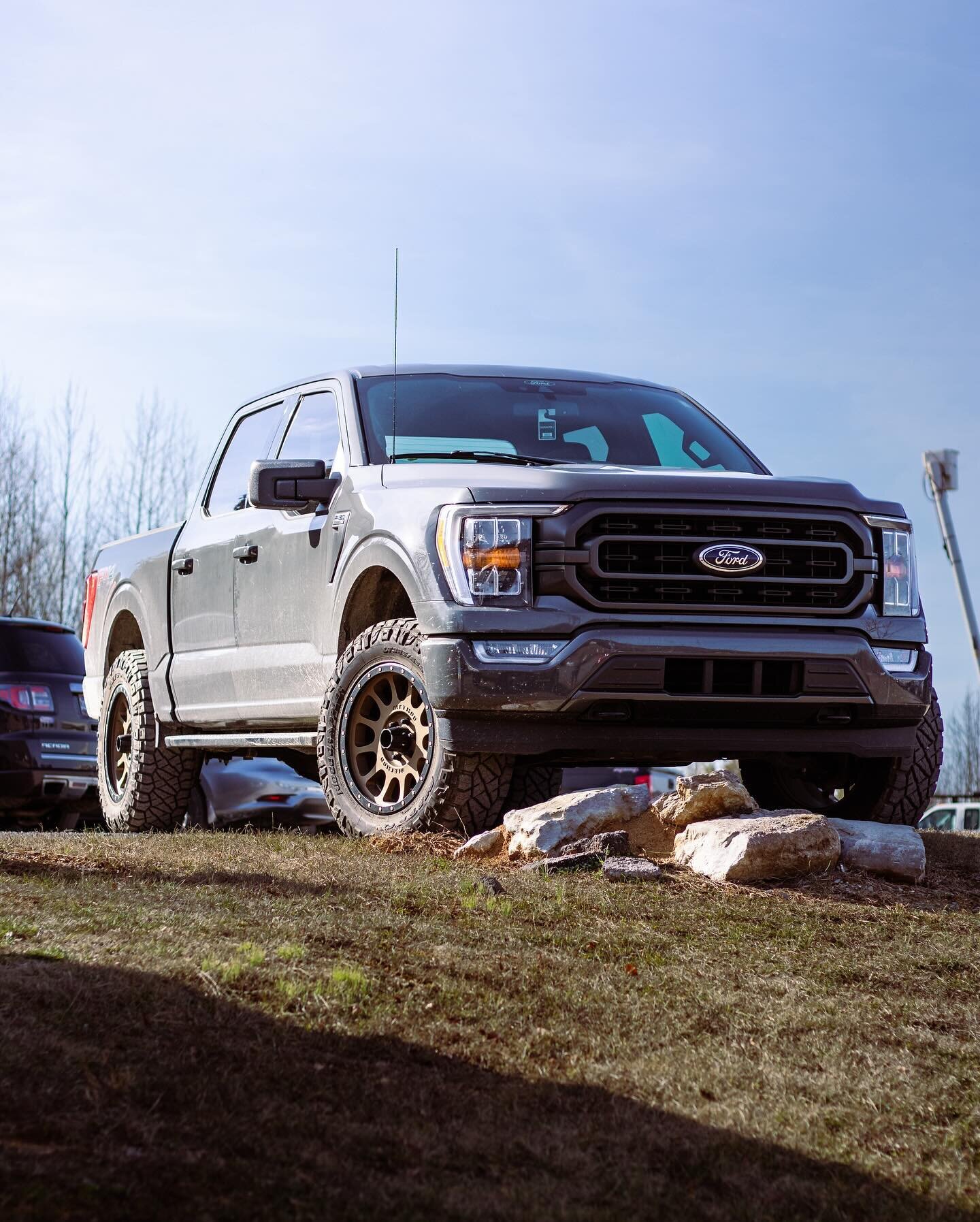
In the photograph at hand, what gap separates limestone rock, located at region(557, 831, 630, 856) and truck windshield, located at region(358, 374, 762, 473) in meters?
1.89

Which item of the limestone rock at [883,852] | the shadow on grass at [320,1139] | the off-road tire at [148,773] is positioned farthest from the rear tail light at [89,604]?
the shadow on grass at [320,1139]

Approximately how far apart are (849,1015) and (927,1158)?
0.88m

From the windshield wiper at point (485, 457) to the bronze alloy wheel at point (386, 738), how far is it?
3.45 feet

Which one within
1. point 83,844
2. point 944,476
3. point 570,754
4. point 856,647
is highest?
point 944,476

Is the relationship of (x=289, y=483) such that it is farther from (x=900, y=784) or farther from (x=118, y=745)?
(x=118, y=745)

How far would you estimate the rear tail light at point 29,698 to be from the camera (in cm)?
1311

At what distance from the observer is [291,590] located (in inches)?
301

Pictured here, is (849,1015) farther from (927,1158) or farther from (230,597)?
(230,597)

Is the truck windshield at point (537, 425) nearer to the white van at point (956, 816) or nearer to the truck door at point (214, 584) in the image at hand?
the truck door at point (214, 584)

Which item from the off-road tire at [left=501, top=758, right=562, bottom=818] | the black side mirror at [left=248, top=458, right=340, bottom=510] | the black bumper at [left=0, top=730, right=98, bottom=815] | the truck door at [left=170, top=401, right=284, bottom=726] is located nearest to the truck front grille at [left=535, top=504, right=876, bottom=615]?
the off-road tire at [left=501, top=758, right=562, bottom=818]

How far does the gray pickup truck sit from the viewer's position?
20.3 feet

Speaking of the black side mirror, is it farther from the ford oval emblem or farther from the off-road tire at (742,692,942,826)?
the off-road tire at (742,692,942,826)

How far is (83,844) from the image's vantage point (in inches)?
273

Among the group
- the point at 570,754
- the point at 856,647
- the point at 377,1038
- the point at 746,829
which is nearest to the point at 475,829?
the point at 570,754
